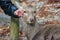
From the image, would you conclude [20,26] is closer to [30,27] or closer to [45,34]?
[30,27]

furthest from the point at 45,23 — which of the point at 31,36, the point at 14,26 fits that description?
the point at 14,26

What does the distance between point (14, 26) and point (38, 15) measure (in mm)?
320

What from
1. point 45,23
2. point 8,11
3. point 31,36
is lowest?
point 31,36

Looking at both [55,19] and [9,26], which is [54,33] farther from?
[9,26]

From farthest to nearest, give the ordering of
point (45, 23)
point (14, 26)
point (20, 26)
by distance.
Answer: point (45, 23), point (20, 26), point (14, 26)

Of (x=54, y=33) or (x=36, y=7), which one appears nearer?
(x=36, y=7)

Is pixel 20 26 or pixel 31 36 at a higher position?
pixel 20 26

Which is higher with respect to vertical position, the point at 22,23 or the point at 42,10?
the point at 42,10

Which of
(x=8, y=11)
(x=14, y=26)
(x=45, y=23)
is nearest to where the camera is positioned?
(x=8, y=11)

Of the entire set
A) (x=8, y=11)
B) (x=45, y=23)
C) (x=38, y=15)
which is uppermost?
(x=8, y=11)

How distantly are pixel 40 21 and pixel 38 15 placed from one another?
0.08 metres

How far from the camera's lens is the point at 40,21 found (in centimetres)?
200

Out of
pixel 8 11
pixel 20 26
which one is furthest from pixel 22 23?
pixel 8 11

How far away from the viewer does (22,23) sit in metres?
1.97
